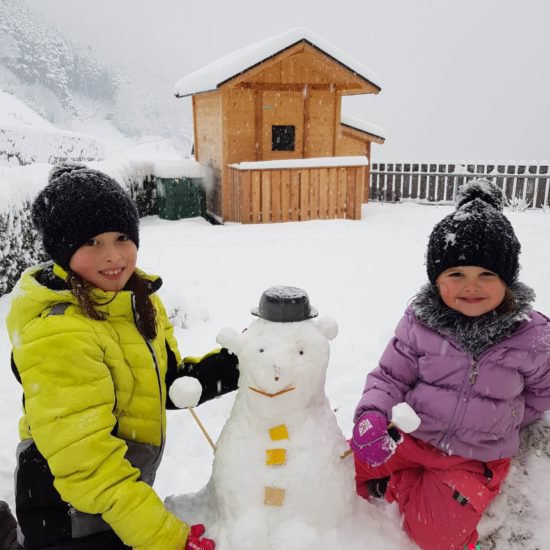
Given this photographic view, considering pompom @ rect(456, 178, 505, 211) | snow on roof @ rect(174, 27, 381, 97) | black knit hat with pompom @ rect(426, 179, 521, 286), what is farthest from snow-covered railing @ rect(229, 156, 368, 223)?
black knit hat with pompom @ rect(426, 179, 521, 286)

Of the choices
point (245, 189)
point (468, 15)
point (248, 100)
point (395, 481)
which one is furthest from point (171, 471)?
point (468, 15)

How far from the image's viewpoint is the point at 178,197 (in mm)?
11234

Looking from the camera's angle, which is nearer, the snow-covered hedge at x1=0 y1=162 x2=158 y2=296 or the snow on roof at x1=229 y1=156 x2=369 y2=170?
the snow-covered hedge at x1=0 y1=162 x2=158 y2=296

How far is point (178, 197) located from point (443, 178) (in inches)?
343

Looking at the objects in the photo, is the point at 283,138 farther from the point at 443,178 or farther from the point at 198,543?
the point at 198,543

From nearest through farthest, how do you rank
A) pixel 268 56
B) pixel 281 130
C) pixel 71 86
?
pixel 268 56, pixel 281 130, pixel 71 86

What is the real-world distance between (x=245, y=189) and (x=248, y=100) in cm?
216

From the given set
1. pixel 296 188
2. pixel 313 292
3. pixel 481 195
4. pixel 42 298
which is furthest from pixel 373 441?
pixel 296 188

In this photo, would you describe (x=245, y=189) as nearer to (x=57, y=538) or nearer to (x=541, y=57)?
(x=57, y=538)

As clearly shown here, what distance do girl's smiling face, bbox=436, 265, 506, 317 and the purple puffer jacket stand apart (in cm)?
15

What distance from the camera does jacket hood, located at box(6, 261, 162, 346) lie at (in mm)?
1729

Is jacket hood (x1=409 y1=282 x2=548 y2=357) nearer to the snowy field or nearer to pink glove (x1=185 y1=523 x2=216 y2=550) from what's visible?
the snowy field

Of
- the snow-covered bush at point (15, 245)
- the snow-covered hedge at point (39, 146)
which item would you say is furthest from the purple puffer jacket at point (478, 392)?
the snow-covered hedge at point (39, 146)

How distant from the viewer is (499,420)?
2051mm
